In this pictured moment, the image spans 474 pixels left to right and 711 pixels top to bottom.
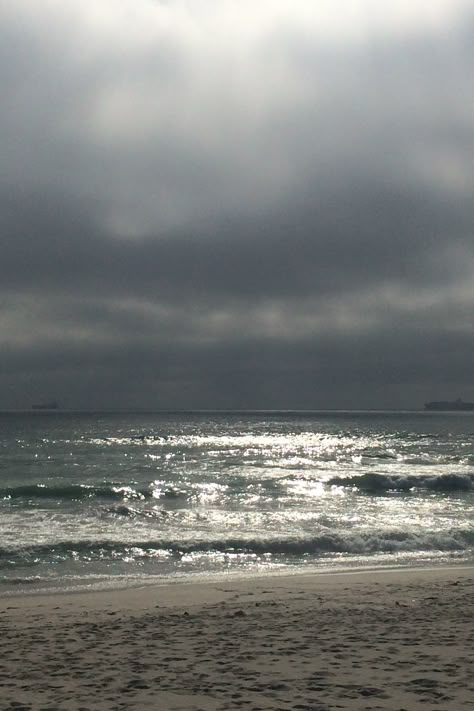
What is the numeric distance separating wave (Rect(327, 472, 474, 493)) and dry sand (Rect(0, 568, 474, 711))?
2419 cm

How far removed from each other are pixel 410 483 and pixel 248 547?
21.7 metres

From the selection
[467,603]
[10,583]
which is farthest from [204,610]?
[10,583]

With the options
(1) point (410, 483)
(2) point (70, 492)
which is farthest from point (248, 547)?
(1) point (410, 483)

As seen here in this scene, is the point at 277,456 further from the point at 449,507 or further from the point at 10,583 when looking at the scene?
the point at 10,583

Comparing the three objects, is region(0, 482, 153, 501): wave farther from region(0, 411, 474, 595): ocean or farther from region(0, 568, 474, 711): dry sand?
region(0, 568, 474, 711): dry sand

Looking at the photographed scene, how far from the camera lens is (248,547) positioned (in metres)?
18.9

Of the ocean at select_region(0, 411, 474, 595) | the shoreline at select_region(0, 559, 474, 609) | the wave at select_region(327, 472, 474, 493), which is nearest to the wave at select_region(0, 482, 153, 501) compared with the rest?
the ocean at select_region(0, 411, 474, 595)

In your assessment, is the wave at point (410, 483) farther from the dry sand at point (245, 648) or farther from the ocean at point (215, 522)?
the dry sand at point (245, 648)

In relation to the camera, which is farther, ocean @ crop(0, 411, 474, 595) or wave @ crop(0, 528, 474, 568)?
wave @ crop(0, 528, 474, 568)

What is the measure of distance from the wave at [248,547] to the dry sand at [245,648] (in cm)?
443

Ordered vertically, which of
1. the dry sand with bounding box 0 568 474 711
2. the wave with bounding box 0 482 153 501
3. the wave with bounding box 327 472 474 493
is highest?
the dry sand with bounding box 0 568 474 711

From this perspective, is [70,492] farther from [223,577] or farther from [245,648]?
[245,648]

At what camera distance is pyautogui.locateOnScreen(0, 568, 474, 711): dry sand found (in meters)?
6.84

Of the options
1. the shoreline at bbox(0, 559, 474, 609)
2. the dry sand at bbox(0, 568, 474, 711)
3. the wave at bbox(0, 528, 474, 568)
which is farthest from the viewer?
the wave at bbox(0, 528, 474, 568)
